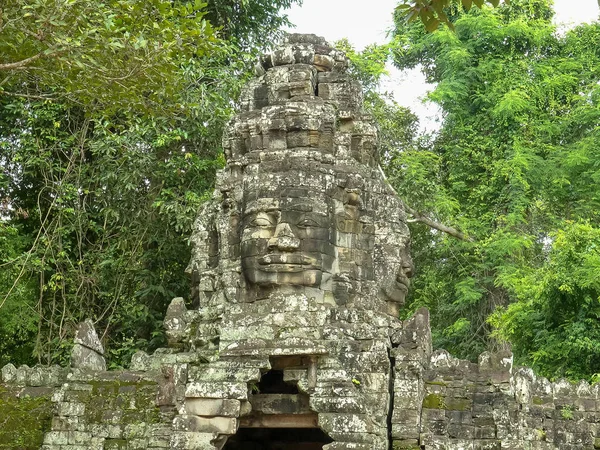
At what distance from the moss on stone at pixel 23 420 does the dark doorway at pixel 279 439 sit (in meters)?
2.84

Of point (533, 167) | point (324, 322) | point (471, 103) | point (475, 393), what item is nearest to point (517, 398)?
point (475, 393)

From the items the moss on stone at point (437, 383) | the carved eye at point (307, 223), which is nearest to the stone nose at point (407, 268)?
the carved eye at point (307, 223)

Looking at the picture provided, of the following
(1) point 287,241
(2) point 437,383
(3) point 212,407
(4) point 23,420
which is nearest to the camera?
(3) point 212,407

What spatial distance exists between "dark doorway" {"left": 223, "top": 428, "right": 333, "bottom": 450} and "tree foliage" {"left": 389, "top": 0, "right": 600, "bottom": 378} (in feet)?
21.6

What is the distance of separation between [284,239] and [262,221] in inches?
22.1

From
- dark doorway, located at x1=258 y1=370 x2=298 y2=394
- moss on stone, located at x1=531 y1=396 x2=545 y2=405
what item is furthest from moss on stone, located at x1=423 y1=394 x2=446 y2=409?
dark doorway, located at x1=258 y1=370 x2=298 y2=394

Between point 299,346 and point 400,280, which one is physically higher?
point 400,280

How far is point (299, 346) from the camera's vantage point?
42.4 ft

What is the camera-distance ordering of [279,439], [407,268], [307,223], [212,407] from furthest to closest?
[279,439] < [407,268] < [307,223] < [212,407]

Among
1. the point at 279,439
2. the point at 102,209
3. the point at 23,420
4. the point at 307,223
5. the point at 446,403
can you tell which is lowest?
the point at 279,439

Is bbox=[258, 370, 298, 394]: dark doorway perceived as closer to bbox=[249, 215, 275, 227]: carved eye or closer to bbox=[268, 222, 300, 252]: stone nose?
bbox=[268, 222, 300, 252]: stone nose

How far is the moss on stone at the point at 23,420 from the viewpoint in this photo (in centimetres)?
1439

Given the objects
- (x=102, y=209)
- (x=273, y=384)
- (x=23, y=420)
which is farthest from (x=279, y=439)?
(x=102, y=209)

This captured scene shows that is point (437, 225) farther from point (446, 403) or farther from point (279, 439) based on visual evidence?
point (446, 403)
